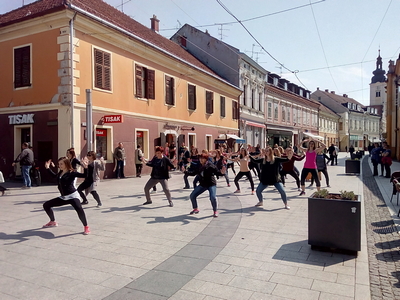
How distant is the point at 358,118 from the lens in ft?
243

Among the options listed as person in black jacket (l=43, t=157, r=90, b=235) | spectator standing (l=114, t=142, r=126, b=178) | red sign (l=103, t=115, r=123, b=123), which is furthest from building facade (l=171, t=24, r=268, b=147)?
person in black jacket (l=43, t=157, r=90, b=235)

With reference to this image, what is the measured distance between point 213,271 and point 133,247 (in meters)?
1.69

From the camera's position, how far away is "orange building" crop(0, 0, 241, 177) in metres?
13.8

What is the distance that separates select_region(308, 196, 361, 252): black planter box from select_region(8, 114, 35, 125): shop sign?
42.5 feet

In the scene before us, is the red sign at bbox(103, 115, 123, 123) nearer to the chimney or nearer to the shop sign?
the shop sign

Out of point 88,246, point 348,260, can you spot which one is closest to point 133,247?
point 88,246

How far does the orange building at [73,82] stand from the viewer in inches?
543

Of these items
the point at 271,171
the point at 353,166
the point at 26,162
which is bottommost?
Answer: the point at 353,166

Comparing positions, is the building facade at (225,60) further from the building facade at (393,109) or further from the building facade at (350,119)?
the building facade at (350,119)

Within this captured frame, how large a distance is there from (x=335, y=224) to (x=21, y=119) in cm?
1389

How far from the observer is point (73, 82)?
45.2ft

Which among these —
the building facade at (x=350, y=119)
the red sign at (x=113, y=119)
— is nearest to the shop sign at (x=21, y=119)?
the red sign at (x=113, y=119)

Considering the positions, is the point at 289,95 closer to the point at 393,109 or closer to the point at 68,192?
the point at 393,109

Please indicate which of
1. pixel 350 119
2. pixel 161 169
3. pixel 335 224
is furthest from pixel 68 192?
pixel 350 119
